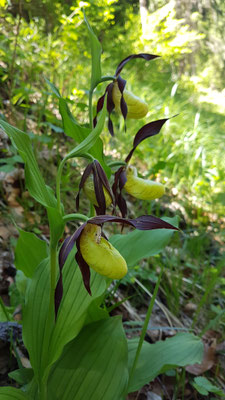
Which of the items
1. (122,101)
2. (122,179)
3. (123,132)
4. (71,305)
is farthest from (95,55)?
(123,132)

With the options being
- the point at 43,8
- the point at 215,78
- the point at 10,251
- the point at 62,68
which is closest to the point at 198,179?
the point at 62,68

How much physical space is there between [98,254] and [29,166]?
316mm

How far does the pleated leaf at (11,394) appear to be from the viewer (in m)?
0.89

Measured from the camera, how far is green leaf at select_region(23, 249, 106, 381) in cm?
99

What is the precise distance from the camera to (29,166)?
2.79 feet

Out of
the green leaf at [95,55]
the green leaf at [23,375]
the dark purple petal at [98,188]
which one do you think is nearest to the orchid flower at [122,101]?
the green leaf at [95,55]

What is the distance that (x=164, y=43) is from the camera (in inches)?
182

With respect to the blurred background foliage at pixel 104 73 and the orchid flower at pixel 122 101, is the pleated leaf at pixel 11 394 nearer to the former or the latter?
the orchid flower at pixel 122 101

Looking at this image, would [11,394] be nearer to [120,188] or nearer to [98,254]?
[98,254]

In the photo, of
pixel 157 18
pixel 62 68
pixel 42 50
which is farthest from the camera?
pixel 157 18

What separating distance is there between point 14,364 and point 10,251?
2.13 ft

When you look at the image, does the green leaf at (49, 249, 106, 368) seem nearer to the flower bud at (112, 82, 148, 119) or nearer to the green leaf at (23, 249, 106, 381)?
the green leaf at (23, 249, 106, 381)

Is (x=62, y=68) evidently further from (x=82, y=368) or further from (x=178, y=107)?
(x=82, y=368)

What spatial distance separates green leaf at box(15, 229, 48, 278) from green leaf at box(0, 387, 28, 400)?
1.35ft
